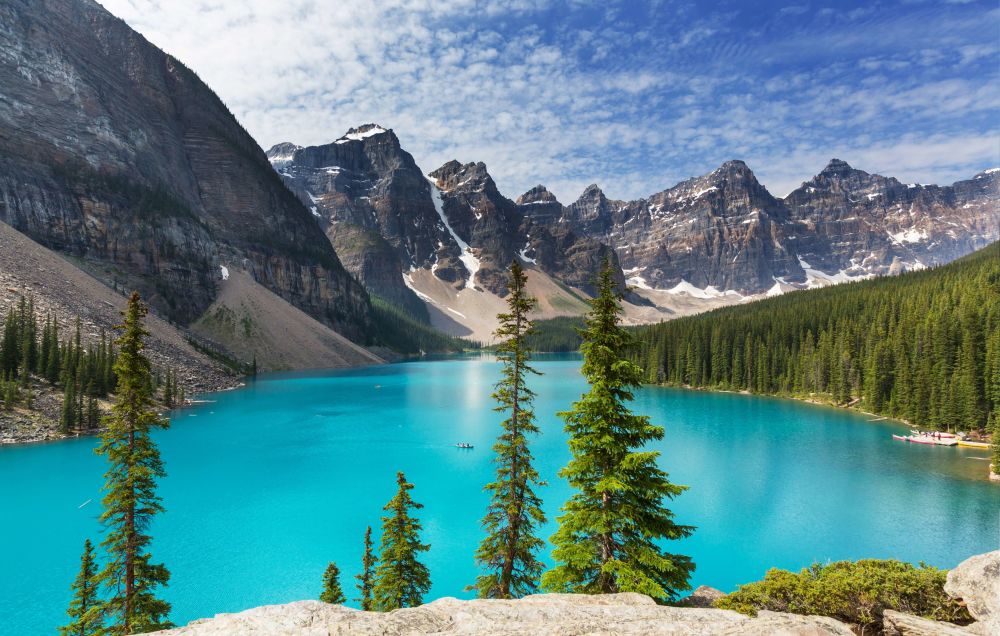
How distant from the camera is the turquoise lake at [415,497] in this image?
24562 millimetres

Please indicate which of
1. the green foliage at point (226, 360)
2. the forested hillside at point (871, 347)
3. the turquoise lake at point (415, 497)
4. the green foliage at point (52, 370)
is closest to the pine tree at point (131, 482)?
the turquoise lake at point (415, 497)

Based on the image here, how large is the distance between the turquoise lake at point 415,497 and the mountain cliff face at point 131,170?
81458 mm

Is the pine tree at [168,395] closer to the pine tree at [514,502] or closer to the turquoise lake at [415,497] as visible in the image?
the turquoise lake at [415,497]

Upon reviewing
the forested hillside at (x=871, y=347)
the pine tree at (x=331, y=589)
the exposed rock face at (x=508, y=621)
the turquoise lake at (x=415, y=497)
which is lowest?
the turquoise lake at (x=415, y=497)

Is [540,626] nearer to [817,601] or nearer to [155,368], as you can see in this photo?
[817,601]

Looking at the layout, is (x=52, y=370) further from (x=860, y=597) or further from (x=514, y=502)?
(x=860, y=597)

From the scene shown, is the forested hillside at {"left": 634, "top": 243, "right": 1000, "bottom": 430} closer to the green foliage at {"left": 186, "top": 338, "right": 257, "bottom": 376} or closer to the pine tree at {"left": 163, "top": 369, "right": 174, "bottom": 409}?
the pine tree at {"left": 163, "top": 369, "right": 174, "bottom": 409}

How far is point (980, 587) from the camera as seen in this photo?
9.80m

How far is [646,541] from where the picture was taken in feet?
46.9

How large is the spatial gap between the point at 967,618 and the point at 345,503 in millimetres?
32956

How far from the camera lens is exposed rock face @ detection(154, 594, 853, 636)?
7871 mm

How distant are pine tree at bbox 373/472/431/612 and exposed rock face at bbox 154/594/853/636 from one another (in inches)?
338

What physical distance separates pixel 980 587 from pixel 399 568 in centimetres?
1576

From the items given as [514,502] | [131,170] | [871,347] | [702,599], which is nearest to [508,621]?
[702,599]
